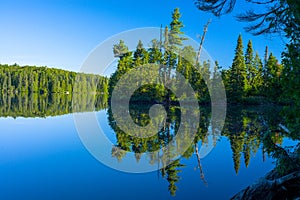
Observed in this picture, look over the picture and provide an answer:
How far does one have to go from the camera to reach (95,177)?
6.75 metres

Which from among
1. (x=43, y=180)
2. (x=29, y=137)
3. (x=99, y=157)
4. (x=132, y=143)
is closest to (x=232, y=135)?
(x=132, y=143)

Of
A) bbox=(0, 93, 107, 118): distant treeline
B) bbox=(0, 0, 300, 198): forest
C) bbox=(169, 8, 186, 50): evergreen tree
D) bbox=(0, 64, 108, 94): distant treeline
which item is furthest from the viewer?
bbox=(0, 64, 108, 94): distant treeline

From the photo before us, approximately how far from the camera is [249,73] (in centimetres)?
3731

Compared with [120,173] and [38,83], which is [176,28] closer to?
[120,173]

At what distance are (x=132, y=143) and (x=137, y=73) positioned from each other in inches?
902

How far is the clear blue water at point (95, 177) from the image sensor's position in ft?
18.7

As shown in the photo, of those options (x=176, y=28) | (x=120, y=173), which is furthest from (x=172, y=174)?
(x=176, y=28)

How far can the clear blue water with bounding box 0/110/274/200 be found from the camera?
5686 millimetres

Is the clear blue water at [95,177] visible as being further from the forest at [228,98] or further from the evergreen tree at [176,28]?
the evergreen tree at [176,28]

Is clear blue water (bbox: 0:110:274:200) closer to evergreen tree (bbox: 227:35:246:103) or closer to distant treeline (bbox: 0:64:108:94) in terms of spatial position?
evergreen tree (bbox: 227:35:246:103)

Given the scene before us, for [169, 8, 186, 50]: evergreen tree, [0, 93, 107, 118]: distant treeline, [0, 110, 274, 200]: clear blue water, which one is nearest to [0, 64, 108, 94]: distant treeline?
[0, 93, 107, 118]: distant treeline

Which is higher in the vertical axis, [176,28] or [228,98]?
[176,28]

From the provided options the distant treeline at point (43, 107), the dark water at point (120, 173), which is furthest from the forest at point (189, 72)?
the dark water at point (120, 173)

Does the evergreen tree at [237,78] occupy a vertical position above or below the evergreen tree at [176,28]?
below
